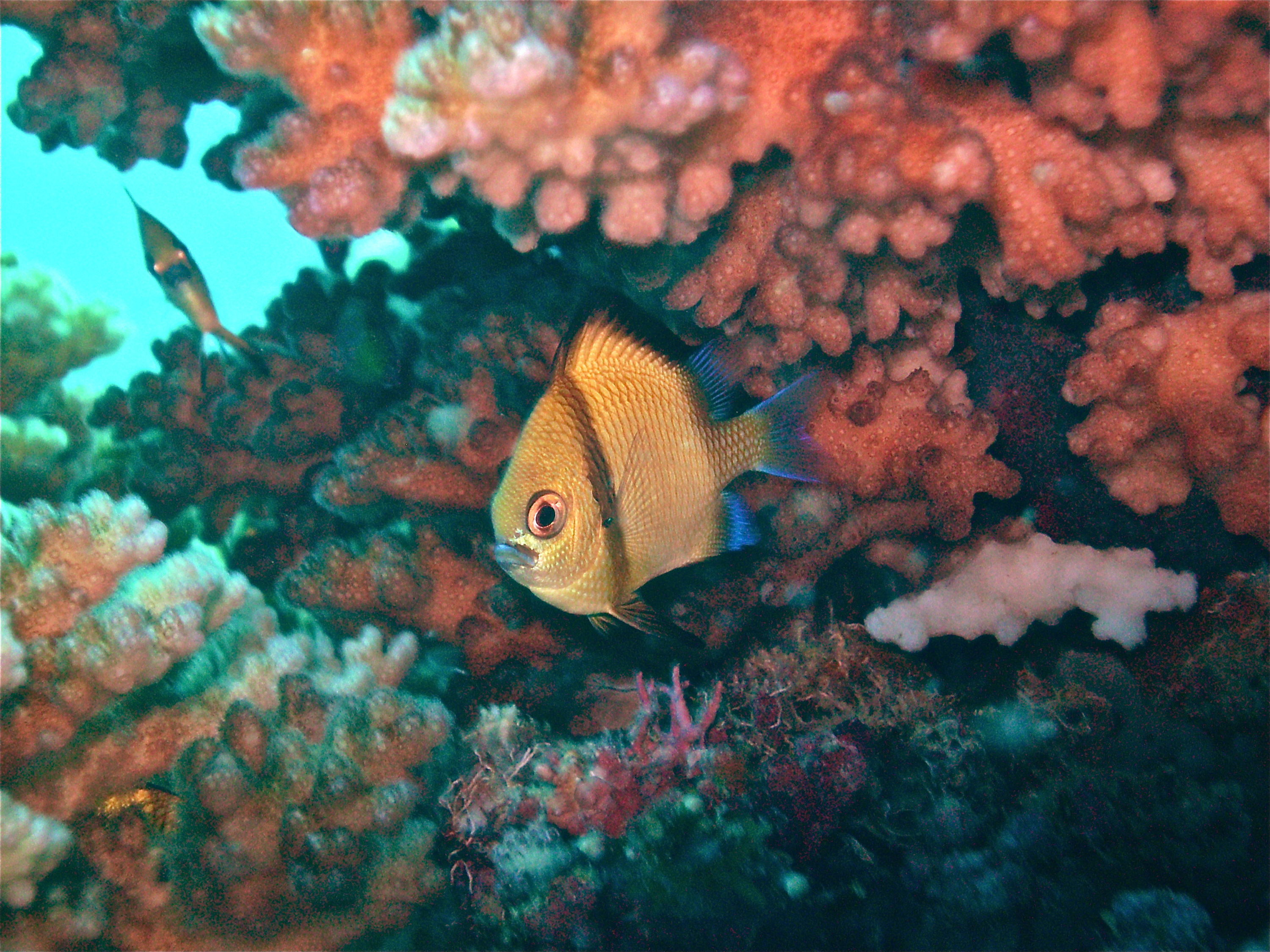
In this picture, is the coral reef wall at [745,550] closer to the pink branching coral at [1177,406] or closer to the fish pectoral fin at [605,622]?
the pink branching coral at [1177,406]

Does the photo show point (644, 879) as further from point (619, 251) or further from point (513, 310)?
point (513, 310)

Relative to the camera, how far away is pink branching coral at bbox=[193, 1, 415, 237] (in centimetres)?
164

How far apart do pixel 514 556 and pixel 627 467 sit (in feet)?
1.48

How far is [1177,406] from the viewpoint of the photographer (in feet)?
6.86

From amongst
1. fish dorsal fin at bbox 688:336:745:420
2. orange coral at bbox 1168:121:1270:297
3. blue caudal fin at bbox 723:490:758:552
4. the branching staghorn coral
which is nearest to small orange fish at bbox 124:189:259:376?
the branching staghorn coral

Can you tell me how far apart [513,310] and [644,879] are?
2.15 metres

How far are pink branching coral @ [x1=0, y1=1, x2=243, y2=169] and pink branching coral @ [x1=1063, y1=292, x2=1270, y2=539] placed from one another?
3.44m

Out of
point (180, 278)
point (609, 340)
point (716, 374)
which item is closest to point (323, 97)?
point (609, 340)

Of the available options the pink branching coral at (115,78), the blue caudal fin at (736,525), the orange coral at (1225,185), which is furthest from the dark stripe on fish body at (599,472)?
the pink branching coral at (115,78)

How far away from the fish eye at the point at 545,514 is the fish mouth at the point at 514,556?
0.19 feet

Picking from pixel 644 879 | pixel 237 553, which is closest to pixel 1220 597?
pixel 644 879

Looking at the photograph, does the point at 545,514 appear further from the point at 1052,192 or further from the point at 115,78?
A: the point at 115,78

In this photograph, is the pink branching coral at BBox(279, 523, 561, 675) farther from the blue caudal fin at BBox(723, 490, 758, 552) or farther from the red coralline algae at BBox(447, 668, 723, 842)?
the blue caudal fin at BBox(723, 490, 758, 552)

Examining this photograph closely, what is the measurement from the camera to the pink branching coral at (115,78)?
7.88 ft
